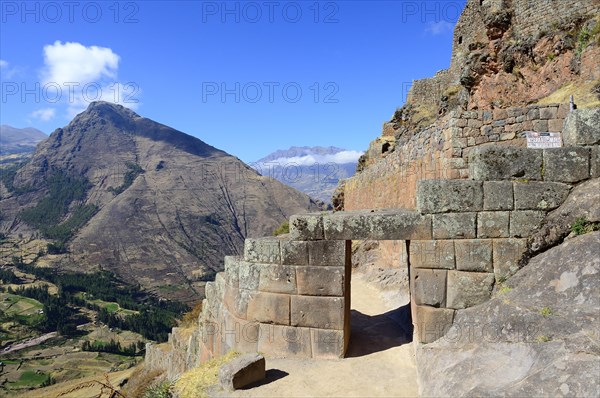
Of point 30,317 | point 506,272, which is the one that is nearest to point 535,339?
point 506,272

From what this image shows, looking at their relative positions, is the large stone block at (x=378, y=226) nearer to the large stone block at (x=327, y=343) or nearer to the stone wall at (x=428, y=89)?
the large stone block at (x=327, y=343)

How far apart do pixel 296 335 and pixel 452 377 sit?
112 inches

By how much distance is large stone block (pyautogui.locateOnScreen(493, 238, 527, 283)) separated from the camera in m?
5.79

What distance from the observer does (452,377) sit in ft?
15.0

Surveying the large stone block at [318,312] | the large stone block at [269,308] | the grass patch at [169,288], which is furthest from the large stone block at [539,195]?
the grass patch at [169,288]

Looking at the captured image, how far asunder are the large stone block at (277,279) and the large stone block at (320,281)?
125mm

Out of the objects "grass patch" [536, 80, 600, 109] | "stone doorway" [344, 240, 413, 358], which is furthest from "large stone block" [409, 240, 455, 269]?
"grass patch" [536, 80, 600, 109]

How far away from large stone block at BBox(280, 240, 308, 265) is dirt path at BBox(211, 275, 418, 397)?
161cm

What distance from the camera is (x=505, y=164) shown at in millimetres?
5926

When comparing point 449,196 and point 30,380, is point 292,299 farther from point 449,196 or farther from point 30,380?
point 30,380

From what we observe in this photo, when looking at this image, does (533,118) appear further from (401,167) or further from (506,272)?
(506,272)

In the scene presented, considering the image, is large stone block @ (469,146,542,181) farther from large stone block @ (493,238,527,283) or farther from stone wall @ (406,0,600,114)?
stone wall @ (406,0,600,114)

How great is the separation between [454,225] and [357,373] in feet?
8.81

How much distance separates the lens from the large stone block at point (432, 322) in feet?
19.7
